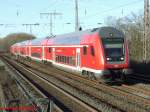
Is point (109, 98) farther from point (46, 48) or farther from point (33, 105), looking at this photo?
point (46, 48)

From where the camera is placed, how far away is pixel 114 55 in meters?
21.8

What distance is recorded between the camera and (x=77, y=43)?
2653cm

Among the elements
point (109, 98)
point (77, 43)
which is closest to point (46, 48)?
point (77, 43)

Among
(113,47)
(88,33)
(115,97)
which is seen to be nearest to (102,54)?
(113,47)

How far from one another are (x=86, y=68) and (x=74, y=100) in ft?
23.4

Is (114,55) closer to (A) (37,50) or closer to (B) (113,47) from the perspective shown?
(B) (113,47)

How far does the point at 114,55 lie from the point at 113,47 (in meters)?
0.47

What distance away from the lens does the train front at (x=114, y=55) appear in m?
21.6

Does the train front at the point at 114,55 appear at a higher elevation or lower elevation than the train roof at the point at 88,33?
lower

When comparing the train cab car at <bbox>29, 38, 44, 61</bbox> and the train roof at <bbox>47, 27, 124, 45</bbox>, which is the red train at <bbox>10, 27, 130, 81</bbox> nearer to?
the train roof at <bbox>47, 27, 124, 45</bbox>

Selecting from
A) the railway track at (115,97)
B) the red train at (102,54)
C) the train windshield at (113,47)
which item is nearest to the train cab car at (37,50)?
the red train at (102,54)

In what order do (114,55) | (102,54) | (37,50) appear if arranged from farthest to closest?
(37,50), (114,55), (102,54)

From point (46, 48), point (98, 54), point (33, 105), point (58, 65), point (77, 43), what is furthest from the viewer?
point (46, 48)

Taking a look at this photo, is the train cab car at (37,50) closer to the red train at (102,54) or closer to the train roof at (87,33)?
the train roof at (87,33)
